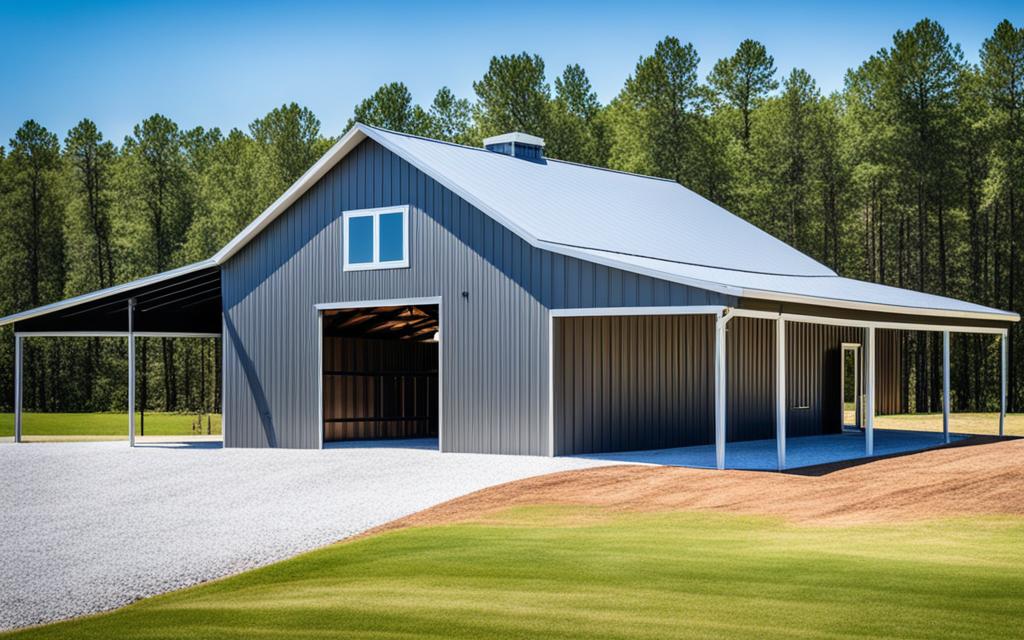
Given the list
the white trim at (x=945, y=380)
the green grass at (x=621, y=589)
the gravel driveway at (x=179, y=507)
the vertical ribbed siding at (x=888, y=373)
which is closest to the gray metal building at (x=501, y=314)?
the white trim at (x=945, y=380)

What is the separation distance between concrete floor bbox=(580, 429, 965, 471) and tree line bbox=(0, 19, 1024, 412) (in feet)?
52.2

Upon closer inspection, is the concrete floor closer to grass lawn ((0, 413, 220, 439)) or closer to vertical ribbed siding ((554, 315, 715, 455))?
vertical ribbed siding ((554, 315, 715, 455))

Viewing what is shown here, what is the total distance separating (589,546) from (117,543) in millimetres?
5253

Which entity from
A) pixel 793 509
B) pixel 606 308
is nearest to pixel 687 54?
pixel 606 308

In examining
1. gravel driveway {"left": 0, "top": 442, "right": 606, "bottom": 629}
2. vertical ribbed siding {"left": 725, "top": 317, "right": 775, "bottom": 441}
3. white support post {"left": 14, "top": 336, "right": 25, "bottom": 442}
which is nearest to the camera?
gravel driveway {"left": 0, "top": 442, "right": 606, "bottom": 629}

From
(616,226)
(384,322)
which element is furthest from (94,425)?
(616,226)

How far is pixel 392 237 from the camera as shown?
72.6ft

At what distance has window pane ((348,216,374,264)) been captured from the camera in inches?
886

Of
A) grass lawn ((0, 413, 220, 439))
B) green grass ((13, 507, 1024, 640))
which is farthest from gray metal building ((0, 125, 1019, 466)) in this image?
grass lawn ((0, 413, 220, 439))

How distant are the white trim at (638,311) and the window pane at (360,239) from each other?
4.61 m

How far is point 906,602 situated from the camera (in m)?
8.50

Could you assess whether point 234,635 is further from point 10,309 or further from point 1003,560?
point 10,309

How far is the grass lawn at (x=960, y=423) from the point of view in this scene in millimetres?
28789

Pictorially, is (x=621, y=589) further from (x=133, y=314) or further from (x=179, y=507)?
(x=133, y=314)
